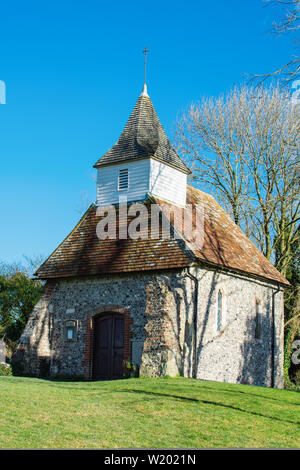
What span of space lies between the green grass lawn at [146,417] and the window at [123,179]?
936cm

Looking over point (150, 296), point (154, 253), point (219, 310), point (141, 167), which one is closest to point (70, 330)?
point (150, 296)

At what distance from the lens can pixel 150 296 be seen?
18.8 metres

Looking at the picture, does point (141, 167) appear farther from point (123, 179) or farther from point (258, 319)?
point (258, 319)

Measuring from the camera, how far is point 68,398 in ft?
42.4

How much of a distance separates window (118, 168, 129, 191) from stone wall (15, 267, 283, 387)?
13.7ft

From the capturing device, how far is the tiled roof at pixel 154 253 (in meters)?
19.2

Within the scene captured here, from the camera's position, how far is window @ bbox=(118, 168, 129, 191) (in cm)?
2259

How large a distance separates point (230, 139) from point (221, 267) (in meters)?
13.1

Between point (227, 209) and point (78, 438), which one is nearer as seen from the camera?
point (78, 438)

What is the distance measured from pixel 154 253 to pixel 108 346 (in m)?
3.76

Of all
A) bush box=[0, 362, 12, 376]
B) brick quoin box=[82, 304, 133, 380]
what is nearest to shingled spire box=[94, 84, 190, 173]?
brick quoin box=[82, 304, 133, 380]

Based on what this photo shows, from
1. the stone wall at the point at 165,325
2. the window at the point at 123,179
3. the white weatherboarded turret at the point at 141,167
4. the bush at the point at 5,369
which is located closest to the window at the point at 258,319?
the stone wall at the point at 165,325
